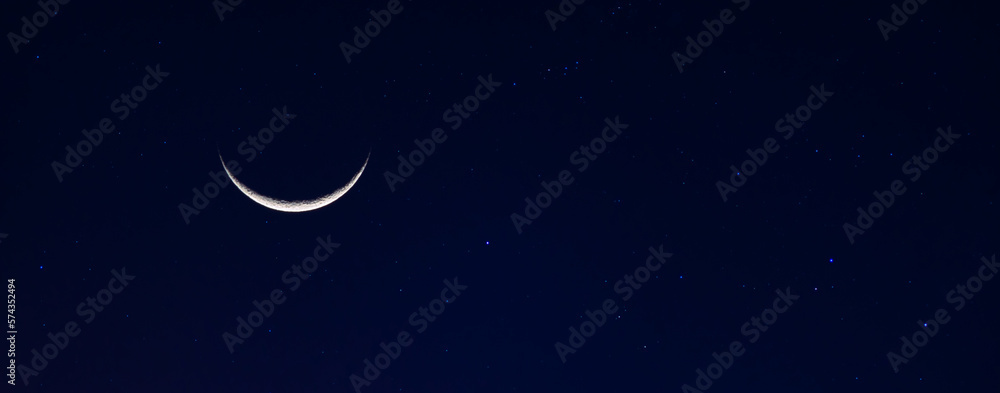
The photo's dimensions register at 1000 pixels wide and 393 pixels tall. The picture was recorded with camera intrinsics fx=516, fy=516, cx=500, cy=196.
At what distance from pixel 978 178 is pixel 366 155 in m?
2.49

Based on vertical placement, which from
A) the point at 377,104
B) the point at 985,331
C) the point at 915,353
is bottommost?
the point at 915,353

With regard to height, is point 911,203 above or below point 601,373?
above

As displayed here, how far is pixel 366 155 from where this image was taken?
2.14m

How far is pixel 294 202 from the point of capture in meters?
2.09

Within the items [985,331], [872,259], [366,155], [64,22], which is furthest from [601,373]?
[64,22]

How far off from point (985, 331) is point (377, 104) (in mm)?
2684

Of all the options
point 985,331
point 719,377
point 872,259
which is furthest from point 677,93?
point 985,331

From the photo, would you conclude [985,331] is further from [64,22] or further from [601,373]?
[64,22]

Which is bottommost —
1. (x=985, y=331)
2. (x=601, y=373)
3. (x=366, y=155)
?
(x=601, y=373)

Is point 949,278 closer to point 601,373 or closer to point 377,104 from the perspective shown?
point 601,373

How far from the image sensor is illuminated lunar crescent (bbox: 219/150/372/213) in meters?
2.09

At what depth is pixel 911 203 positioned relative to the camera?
211 cm

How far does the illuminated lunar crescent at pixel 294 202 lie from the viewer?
82.1 inches

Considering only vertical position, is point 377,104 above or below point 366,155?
above
